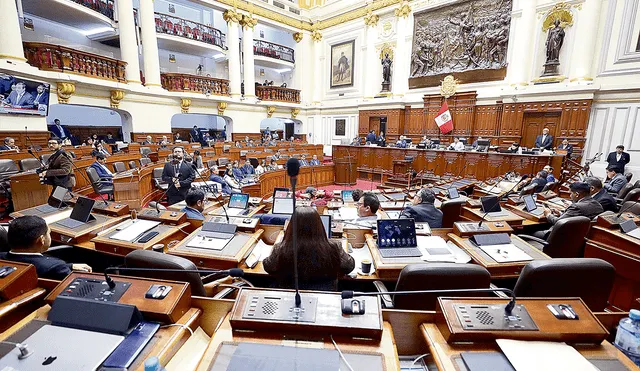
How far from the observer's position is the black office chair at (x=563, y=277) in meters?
1.69

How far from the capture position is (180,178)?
552cm

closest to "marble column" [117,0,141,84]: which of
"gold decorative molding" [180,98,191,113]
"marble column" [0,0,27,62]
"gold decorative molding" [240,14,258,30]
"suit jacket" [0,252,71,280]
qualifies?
"gold decorative molding" [180,98,191,113]

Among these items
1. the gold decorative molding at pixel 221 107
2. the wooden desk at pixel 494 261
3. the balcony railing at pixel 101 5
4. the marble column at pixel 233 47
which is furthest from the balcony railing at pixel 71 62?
the wooden desk at pixel 494 261

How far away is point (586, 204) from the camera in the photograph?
11.3 feet

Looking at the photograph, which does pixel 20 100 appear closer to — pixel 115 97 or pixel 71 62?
pixel 71 62

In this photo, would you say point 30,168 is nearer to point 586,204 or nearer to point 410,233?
point 410,233

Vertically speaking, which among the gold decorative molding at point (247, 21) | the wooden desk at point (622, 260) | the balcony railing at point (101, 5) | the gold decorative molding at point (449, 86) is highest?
the gold decorative molding at point (247, 21)

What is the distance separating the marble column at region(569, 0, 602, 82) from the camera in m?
8.56

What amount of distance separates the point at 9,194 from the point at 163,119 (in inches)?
299

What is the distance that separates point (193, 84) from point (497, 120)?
12325mm

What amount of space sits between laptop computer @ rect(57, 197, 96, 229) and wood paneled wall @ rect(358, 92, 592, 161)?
11.9m

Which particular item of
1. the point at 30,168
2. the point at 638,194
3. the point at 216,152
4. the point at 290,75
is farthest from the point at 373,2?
the point at 30,168

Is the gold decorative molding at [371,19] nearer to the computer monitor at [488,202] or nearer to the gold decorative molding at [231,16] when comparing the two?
the gold decorative molding at [231,16]

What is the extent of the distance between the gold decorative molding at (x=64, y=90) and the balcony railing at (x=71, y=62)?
0.38 meters
